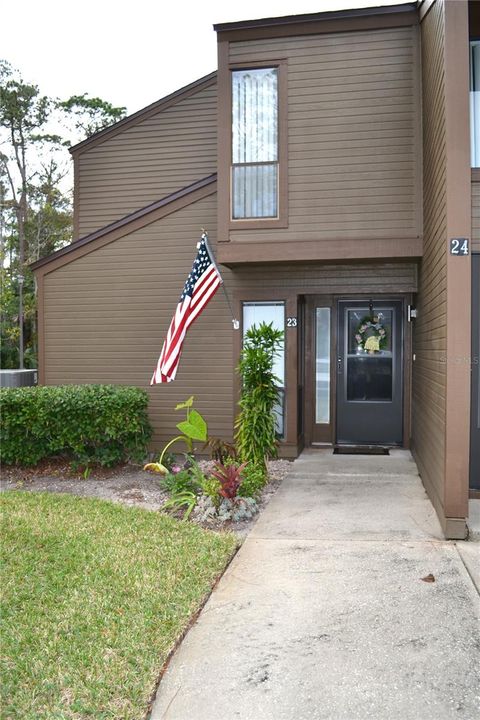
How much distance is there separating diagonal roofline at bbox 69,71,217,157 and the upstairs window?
6.17m

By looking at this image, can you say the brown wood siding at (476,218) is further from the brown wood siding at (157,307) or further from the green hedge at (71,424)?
the green hedge at (71,424)

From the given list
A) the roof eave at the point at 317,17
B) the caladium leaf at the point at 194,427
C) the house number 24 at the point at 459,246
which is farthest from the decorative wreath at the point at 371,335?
the house number 24 at the point at 459,246

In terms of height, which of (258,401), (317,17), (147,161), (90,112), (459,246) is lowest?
(258,401)

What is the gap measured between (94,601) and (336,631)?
4.77 feet

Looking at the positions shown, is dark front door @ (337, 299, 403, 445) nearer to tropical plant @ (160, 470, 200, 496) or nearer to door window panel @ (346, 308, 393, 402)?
door window panel @ (346, 308, 393, 402)

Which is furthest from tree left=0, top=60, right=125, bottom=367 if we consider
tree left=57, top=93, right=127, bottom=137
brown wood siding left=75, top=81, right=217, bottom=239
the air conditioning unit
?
brown wood siding left=75, top=81, right=217, bottom=239

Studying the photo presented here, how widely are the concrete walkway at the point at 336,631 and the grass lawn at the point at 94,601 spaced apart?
0.51 feet

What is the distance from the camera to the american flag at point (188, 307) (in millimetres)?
7352

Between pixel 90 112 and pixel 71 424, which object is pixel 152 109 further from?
pixel 90 112

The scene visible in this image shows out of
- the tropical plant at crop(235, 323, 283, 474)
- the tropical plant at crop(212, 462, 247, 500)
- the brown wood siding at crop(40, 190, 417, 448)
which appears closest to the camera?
the tropical plant at crop(212, 462, 247, 500)

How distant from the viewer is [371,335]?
914 cm

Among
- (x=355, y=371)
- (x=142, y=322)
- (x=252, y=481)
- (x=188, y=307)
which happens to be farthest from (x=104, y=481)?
(x=355, y=371)

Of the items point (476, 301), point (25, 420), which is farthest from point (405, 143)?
point (25, 420)

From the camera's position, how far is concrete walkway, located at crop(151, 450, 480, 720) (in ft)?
9.35
